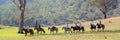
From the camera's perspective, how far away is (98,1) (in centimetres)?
9825

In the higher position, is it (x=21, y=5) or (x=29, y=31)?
(x=21, y=5)

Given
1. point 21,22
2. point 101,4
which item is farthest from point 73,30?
point 101,4

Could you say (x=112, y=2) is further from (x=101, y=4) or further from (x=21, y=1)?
(x=21, y=1)

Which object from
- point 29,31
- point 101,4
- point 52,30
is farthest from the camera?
point 101,4

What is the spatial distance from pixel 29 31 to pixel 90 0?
197ft

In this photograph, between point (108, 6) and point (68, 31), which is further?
point (108, 6)

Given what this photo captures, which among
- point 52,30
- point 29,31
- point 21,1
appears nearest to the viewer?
point 29,31

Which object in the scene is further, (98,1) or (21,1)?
(98,1)

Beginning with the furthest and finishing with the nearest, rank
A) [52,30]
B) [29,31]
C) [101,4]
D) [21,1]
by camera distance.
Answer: [101,4], [21,1], [52,30], [29,31]

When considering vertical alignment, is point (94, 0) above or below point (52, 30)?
above

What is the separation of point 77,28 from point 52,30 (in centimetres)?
392

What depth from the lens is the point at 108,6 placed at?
99.7 meters

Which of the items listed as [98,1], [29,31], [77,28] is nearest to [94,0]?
[98,1]

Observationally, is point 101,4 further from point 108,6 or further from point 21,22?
point 21,22
